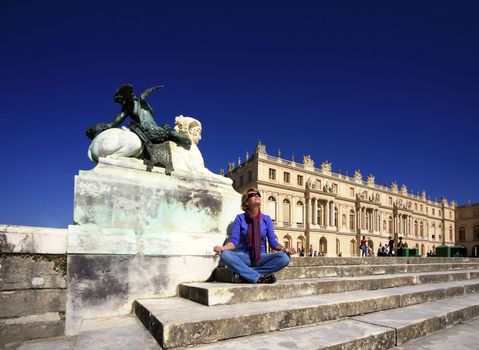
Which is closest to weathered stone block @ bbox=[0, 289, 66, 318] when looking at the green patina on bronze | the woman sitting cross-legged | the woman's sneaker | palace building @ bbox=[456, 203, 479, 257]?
the green patina on bronze

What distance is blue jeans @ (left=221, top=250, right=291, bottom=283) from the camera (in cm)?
305

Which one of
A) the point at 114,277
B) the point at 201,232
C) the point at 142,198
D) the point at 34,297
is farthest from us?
the point at 201,232

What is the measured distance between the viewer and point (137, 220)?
3.24 metres

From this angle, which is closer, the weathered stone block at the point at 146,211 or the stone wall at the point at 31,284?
the stone wall at the point at 31,284

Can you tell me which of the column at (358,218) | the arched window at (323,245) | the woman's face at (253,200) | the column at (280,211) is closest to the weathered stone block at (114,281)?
the woman's face at (253,200)

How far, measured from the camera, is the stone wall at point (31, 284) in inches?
93.9

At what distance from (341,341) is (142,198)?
2.26m

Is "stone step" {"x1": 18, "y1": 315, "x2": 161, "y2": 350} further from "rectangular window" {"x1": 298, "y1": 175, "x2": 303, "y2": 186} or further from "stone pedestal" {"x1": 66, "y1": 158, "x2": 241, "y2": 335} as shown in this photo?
"rectangular window" {"x1": 298, "y1": 175, "x2": 303, "y2": 186}

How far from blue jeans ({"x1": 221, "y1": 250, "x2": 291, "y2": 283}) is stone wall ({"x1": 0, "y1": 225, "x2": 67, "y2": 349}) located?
1.43m

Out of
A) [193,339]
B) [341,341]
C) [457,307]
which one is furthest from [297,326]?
[457,307]

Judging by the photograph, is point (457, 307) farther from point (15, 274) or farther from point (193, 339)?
point (15, 274)

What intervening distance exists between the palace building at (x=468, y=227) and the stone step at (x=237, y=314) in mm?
82602

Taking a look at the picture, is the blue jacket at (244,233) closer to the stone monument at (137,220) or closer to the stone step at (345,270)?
the stone monument at (137,220)

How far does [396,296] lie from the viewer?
310cm
